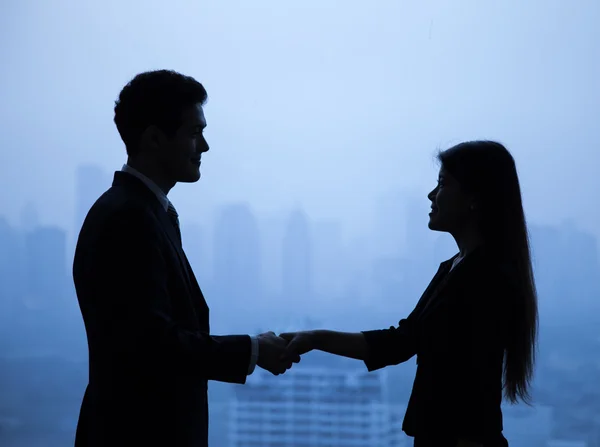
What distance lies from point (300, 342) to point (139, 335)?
50 centimetres

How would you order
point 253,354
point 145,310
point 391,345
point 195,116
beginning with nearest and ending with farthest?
point 145,310 < point 253,354 < point 195,116 < point 391,345

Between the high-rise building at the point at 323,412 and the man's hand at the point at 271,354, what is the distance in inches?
41.2

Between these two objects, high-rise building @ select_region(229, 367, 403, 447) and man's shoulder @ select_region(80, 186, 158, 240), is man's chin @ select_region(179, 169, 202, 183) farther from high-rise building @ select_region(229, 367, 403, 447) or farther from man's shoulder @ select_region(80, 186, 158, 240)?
high-rise building @ select_region(229, 367, 403, 447)

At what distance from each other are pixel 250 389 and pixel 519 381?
1423mm

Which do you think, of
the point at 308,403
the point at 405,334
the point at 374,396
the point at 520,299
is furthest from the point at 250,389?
the point at 520,299

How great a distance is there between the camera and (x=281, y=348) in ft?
4.50

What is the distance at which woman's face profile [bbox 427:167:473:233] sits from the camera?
4.25 feet

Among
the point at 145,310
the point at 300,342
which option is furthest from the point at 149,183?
the point at 300,342

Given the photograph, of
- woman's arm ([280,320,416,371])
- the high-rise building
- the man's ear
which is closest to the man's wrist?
woman's arm ([280,320,416,371])

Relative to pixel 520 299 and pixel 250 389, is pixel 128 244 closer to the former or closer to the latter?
pixel 520 299

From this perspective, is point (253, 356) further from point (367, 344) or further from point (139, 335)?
point (367, 344)

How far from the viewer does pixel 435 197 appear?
4.48 ft

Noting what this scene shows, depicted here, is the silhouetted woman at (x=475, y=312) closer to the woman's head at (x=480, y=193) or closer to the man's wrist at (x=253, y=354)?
the woman's head at (x=480, y=193)

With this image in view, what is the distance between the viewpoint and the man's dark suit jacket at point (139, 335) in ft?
3.76
